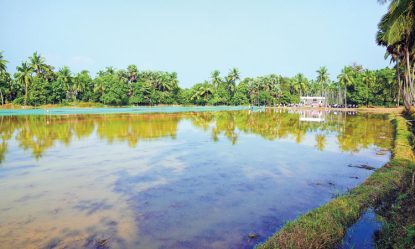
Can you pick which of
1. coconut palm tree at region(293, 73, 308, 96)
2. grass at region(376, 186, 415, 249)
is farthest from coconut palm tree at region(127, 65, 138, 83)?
grass at region(376, 186, 415, 249)

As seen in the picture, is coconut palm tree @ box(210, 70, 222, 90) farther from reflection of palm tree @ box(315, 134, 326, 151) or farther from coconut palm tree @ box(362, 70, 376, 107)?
reflection of palm tree @ box(315, 134, 326, 151)

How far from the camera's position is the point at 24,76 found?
213 ft

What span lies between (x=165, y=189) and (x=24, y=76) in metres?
67.6

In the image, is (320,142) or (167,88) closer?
(320,142)

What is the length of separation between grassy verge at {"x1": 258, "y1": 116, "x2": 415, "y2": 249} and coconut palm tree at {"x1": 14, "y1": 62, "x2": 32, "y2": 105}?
70.0 metres

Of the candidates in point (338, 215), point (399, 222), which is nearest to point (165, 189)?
point (338, 215)

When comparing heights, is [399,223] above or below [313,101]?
below

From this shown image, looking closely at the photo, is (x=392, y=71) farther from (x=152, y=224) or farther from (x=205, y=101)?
(x=152, y=224)

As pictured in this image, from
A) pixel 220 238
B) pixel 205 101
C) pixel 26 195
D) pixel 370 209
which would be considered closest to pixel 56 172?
pixel 26 195

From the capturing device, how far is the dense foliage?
65.1m

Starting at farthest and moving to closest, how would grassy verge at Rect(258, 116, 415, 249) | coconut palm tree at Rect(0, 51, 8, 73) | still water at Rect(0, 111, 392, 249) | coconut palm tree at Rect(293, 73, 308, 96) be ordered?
coconut palm tree at Rect(293, 73, 308, 96)
coconut palm tree at Rect(0, 51, 8, 73)
still water at Rect(0, 111, 392, 249)
grassy verge at Rect(258, 116, 415, 249)

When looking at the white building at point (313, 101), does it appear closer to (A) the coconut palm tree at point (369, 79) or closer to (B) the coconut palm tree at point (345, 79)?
(B) the coconut palm tree at point (345, 79)

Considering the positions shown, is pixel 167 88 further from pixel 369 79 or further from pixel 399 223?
pixel 399 223

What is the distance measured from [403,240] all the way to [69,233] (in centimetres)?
686
